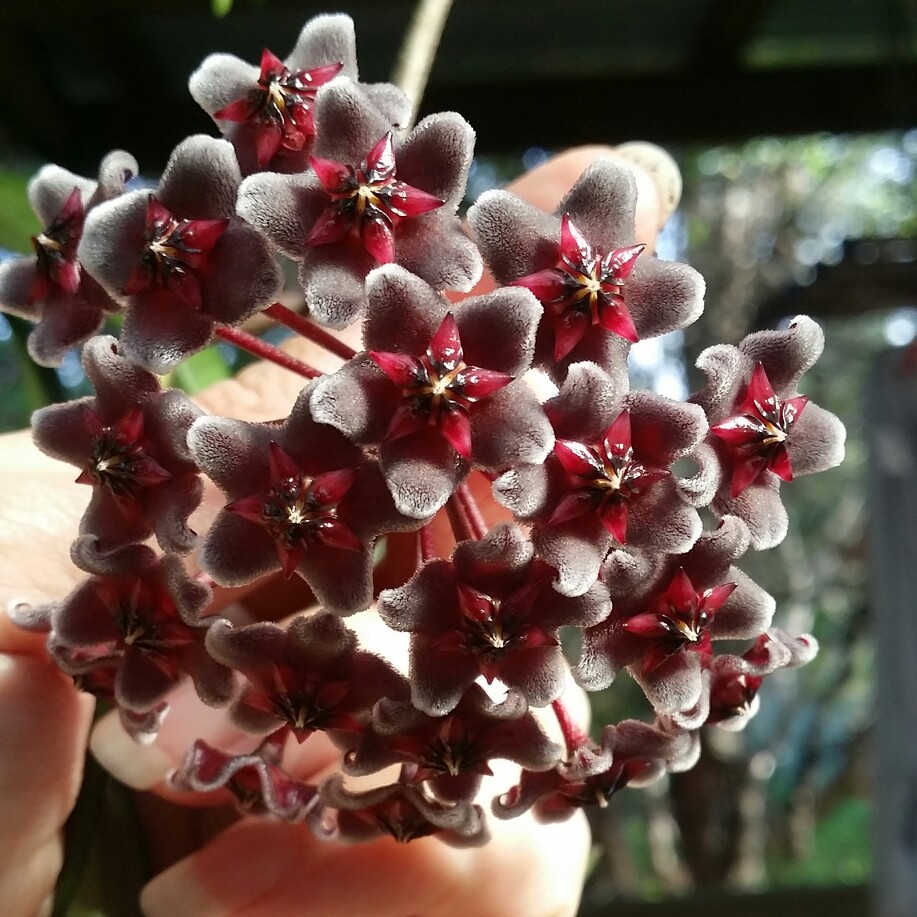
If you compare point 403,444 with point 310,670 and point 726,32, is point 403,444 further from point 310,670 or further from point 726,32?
point 726,32

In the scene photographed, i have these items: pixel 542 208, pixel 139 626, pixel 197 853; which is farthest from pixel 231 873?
pixel 542 208

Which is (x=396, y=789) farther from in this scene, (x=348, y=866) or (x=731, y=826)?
(x=731, y=826)

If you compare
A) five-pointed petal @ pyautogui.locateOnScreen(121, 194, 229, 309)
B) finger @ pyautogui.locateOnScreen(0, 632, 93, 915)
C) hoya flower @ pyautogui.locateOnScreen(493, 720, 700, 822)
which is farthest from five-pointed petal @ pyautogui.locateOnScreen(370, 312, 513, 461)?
finger @ pyautogui.locateOnScreen(0, 632, 93, 915)

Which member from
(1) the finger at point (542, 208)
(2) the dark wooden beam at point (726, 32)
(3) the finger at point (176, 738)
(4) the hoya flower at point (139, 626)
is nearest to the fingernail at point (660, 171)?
(1) the finger at point (542, 208)

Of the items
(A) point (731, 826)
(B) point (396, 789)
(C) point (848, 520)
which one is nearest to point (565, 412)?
(B) point (396, 789)

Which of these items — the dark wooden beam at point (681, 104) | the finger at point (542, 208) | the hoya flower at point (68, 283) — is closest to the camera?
the hoya flower at point (68, 283)

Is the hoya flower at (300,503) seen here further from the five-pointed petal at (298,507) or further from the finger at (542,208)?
the finger at (542,208)

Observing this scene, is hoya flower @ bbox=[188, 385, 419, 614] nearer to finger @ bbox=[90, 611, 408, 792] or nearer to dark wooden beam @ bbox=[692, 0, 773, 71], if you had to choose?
finger @ bbox=[90, 611, 408, 792]
